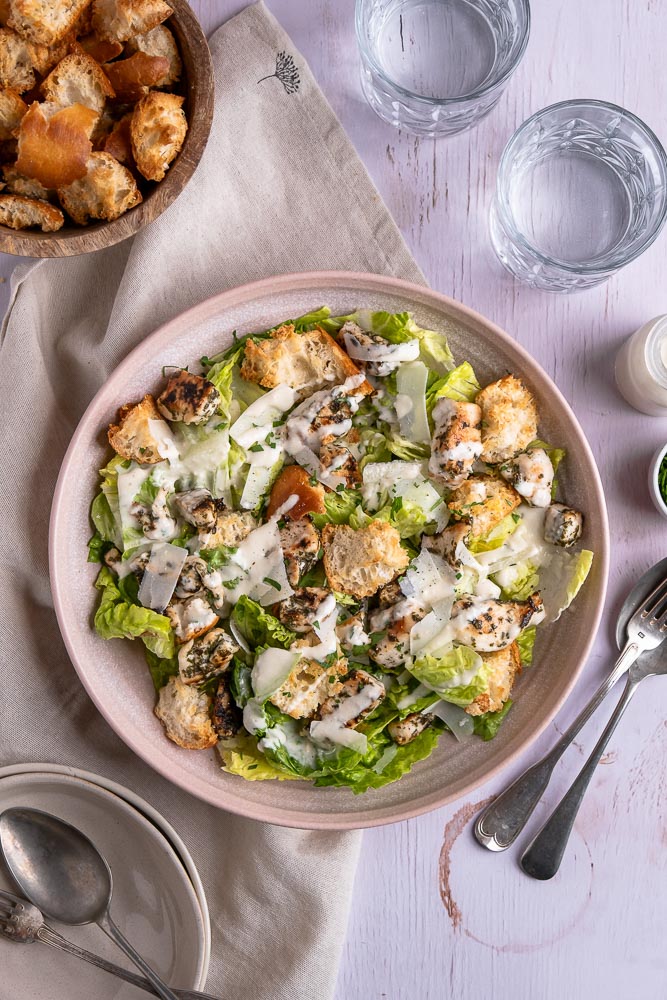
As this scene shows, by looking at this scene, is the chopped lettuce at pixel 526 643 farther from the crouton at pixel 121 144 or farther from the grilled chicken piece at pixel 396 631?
the crouton at pixel 121 144

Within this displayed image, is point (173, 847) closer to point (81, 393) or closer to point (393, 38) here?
point (81, 393)

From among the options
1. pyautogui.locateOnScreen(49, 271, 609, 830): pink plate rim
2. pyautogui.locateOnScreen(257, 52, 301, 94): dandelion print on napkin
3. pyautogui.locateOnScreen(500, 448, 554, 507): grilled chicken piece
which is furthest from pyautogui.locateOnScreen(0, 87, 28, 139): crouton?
pyautogui.locateOnScreen(500, 448, 554, 507): grilled chicken piece

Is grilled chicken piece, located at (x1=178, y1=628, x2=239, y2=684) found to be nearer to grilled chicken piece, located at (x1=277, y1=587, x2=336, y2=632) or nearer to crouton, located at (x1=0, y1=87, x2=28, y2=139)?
grilled chicken piece, located at (x1=277, y1=587, x2=336, y2=632)

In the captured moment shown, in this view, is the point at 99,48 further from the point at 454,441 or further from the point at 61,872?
the point at 61,872

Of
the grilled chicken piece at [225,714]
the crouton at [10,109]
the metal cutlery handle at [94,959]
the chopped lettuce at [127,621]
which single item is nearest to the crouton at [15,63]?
the crouton at [10,109]

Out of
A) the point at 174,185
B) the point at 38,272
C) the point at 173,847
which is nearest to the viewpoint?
the point at 174,185

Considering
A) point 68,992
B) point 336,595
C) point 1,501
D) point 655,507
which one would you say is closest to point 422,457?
point 336,595

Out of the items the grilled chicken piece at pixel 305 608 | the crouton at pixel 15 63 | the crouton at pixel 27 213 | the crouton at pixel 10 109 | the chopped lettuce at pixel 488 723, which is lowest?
the chopped lettuce at pixel 488 723

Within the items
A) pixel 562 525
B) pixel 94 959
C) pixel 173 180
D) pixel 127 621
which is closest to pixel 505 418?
pixel 562 525
